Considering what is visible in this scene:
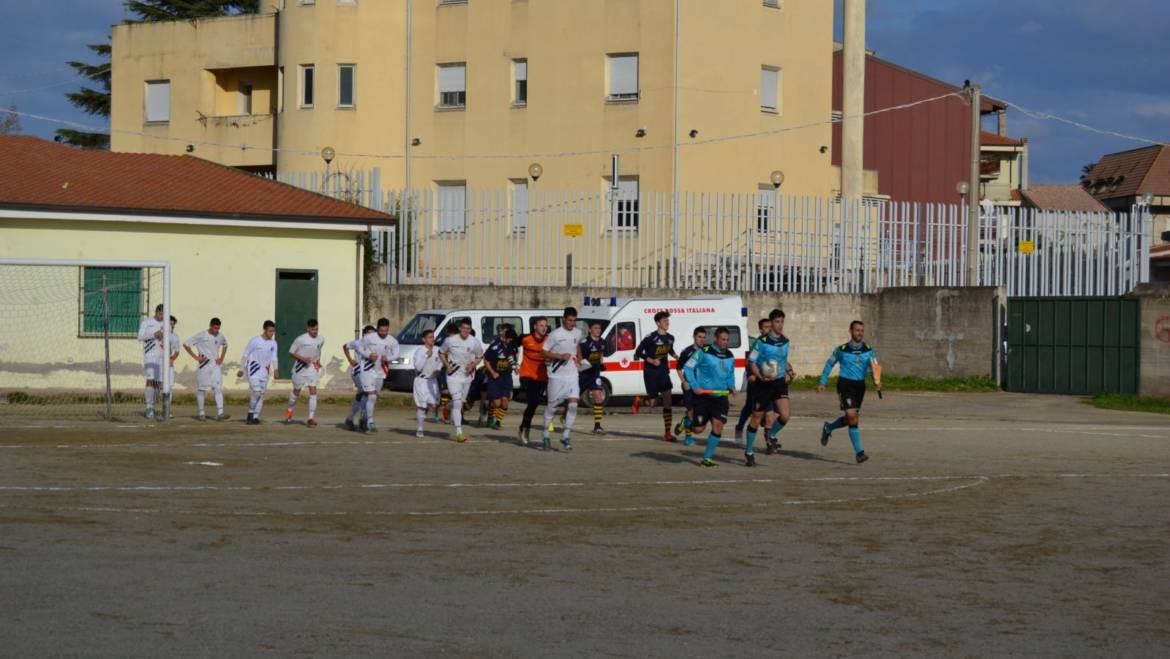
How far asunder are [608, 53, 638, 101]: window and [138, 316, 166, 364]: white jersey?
803 inches

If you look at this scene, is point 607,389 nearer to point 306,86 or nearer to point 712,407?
point 712,407

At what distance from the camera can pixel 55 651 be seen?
8.09 m

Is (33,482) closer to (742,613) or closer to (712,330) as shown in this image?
(742,613)

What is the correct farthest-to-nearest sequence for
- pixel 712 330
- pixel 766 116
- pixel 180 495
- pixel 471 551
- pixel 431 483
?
pixel 766 116 < pixel 712 330 < pixel 431 483 < pixel 180 495 < pixel 471 551

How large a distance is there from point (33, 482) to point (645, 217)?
20.8 m

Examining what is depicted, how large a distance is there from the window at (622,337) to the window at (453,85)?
17.7 meters

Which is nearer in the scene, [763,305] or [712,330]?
[712,330]

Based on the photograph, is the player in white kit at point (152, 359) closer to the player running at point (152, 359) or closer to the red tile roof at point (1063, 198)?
the player running at point (152, 359)

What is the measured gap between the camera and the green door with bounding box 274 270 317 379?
98.5ft

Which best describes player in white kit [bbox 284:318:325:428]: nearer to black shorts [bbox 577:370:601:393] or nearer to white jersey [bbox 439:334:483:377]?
white jersey [bbox 439:334:483:377]

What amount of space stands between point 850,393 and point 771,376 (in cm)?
100

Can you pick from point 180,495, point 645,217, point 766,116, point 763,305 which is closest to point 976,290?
point 763,305

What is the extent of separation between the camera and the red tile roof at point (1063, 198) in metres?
86.7

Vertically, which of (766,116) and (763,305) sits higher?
(766,116)
